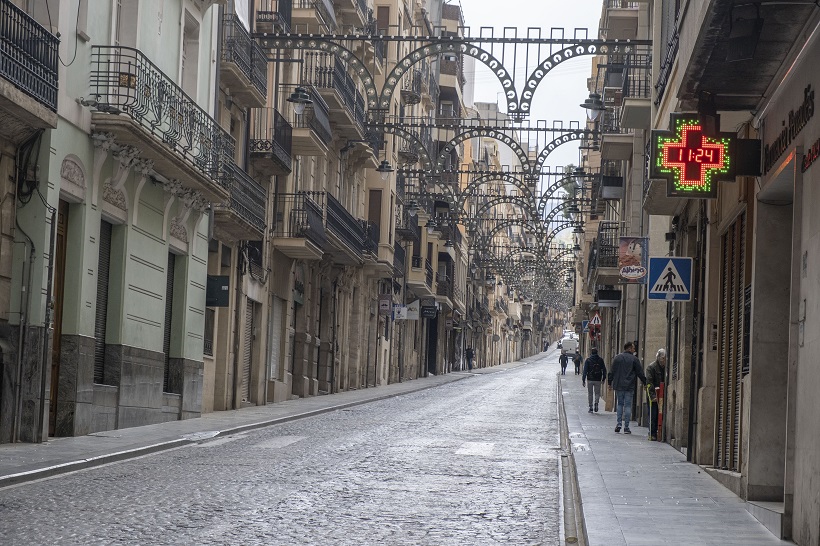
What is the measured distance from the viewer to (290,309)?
38.9 m

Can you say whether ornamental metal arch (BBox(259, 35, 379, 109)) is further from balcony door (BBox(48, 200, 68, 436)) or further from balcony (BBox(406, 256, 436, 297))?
balcony (BBox(406, 256, 436, 297))

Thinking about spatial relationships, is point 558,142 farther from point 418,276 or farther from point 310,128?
point 418,276

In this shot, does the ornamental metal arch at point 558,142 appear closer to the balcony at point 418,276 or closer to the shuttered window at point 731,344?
the shuttered window at point 731,344

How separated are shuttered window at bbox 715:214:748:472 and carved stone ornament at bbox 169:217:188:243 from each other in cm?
1144

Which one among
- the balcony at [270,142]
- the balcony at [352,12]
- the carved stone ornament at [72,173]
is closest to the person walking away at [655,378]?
the carved stone ornament at [72,173]

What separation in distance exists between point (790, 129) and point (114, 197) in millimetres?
13184

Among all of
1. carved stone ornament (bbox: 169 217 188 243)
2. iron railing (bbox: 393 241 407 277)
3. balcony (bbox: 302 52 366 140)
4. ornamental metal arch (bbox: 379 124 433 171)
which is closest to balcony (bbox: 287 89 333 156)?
balcony (bbox: 302 52 366 140)

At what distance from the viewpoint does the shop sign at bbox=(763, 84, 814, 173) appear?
35.1ft

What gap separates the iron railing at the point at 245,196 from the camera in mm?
28828

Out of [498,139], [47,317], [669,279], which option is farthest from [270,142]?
[669,279]

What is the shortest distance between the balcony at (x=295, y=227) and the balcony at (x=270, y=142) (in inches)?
51.9

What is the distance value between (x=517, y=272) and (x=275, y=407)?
54371 millimetres

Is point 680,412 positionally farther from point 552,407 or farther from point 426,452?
point 552,407

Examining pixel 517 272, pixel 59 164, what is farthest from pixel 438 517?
pixel 517 272
